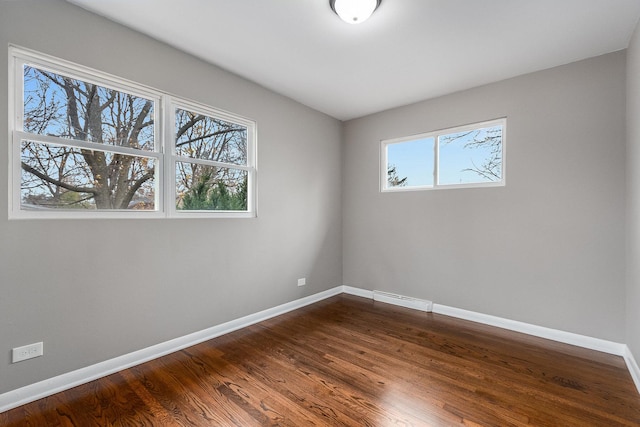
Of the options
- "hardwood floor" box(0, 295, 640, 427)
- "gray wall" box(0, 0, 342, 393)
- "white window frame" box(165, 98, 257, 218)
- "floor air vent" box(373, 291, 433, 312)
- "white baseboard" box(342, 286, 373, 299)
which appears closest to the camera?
"hardwood floor" box(0, 295, 640, 427)

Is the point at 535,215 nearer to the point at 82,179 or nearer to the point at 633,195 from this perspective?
the point at 633,195

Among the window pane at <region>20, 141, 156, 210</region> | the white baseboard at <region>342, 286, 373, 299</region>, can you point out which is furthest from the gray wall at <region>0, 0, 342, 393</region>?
the white baseboard at <region>342, 286, 373, 299</region>

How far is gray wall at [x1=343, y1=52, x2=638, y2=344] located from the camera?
2570 mm

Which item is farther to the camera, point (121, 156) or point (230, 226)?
point (230, 226)

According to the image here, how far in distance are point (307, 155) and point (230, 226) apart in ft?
5.00

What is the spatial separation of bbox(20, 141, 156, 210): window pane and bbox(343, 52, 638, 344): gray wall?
9.89ft

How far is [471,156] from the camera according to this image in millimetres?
3393

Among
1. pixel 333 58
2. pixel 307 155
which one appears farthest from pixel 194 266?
pixel 333 58

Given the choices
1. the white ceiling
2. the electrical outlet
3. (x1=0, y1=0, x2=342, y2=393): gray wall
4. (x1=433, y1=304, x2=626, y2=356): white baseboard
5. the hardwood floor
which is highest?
the white ceiling

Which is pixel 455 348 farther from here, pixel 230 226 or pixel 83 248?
pixel 83 248

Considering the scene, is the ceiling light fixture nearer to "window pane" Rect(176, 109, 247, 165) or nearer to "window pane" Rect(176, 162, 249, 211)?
"window pane" Rect(176, 109, 247, 165)

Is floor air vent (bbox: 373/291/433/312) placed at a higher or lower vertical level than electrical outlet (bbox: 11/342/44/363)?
lower

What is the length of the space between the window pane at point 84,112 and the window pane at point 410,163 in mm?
2983

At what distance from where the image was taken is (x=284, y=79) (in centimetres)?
313
